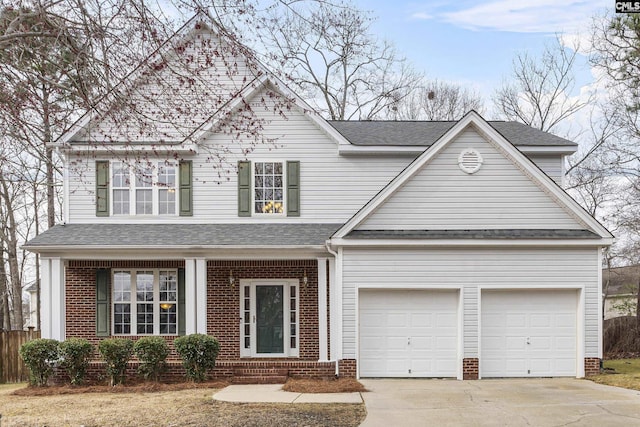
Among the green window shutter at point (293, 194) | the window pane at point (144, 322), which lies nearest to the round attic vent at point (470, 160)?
the green window shutter at point (293, 194)

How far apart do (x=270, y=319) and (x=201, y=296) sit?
218 centimetres

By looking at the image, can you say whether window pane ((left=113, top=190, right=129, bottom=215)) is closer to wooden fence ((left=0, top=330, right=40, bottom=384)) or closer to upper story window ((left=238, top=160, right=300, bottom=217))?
upper story window ((left=238, top=160, right=300, bottom=217))

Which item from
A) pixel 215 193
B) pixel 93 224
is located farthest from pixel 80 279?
pixel 215 193

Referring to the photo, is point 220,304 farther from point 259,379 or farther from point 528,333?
point 528,333

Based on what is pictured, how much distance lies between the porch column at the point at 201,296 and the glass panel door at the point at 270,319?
1.75m

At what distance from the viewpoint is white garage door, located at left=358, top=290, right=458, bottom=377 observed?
1470 cm

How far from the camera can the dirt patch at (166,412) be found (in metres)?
10.2

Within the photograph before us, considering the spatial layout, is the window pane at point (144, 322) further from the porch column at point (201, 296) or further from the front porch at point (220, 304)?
the porch column at point (201, 296)

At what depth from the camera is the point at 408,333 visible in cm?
1480

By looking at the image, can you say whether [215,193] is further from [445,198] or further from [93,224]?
[445,198]

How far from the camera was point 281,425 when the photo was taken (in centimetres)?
977

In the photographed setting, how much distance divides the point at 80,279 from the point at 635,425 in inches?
519

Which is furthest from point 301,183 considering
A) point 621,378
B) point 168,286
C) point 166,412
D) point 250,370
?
point 621,378

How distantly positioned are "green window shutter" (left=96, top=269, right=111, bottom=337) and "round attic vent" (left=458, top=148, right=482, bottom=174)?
9461 mm
